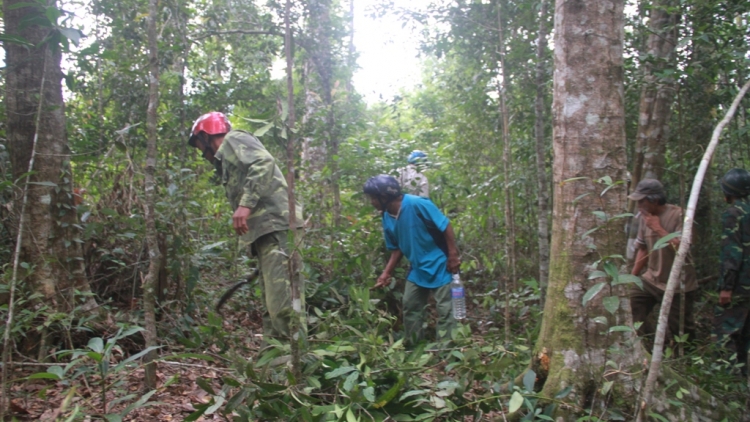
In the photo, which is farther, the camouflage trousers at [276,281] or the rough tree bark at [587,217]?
the camouflage trousers at [276,281]

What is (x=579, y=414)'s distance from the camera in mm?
2770

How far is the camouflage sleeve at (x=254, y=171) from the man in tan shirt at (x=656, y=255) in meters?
2.92

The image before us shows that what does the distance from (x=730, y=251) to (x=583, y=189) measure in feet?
6.84

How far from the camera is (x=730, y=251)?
4.21 meters

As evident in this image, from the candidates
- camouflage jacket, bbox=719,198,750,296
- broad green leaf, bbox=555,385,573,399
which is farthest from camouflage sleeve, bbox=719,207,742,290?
broad green leaf, bbox=555,385,573,399

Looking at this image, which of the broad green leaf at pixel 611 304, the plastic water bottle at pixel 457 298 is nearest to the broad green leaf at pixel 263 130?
the broad green leaf at pixel 611 304

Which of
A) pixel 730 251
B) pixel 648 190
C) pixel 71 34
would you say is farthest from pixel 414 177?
pixel 71 34

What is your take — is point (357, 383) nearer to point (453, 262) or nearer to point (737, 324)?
point (453, 262)

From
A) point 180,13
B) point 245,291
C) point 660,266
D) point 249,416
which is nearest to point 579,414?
point 249,416

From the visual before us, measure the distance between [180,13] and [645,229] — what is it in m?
5.30

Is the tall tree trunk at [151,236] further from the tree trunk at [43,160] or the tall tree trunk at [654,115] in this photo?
the tall tree trunk at [654,115]

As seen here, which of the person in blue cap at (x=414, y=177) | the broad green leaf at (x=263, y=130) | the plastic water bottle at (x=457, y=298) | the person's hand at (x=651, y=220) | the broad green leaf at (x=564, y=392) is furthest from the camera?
the person in blue cap at (x=414, y=177)

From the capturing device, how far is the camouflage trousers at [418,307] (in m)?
4.70

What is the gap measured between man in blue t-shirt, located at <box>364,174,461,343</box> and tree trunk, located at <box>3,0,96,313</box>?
239 centimetres
